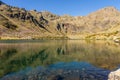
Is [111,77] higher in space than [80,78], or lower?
higher

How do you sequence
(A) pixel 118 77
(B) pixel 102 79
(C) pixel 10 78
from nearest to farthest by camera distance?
(A) pixel 118 77 < (B) pixel 102 79 < (C) pixel 10 78

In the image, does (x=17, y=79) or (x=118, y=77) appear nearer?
(x=118, y=77)

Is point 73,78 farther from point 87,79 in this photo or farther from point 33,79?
point 33,79

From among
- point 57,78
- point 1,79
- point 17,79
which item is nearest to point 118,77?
point 57,78

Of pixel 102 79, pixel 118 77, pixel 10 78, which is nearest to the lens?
pixel 118 77

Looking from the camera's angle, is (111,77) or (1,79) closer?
(111,77)

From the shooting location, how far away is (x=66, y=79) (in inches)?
1508

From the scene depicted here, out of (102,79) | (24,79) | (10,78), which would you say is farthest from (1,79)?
(102,79)

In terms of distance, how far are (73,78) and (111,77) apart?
Answer: 13684 millimetres

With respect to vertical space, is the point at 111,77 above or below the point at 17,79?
above

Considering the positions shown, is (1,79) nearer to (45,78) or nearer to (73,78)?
(45,78)

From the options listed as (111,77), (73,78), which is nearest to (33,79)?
(73,78)

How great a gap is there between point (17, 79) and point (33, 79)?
3371mm

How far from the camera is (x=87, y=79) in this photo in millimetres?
38594
